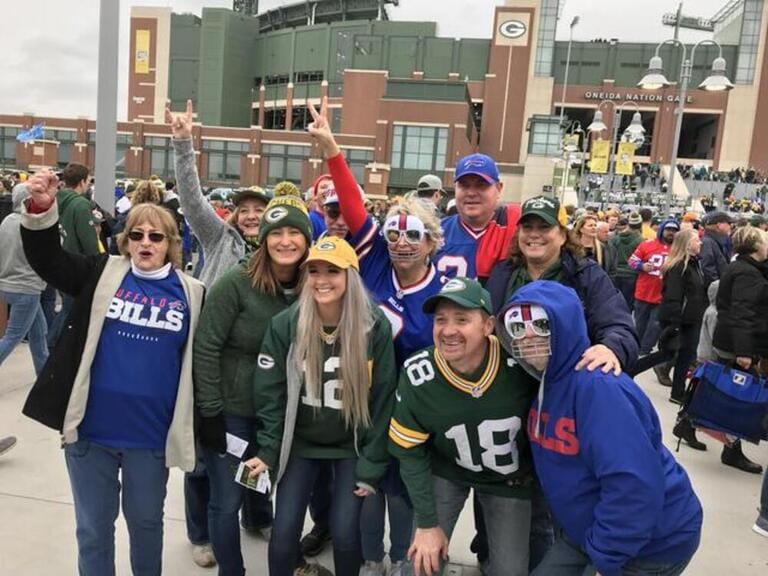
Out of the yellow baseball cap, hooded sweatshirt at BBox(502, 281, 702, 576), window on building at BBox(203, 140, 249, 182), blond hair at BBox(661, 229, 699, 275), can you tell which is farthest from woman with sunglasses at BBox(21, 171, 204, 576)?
window on building at BBox(203, 140, 249, 182)

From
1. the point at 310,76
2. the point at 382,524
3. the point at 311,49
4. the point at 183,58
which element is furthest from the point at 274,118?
the point at 382,524

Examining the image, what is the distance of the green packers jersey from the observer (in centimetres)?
250

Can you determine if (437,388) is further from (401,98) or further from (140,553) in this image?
(401,98)

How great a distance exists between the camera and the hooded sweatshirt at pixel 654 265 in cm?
852

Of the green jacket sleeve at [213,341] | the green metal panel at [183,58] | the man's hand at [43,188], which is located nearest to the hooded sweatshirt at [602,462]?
the green jacket sleeve at [213,341]

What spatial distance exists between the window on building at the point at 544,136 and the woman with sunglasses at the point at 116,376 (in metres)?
50.5

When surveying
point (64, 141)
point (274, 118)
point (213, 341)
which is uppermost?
point (274, 118)

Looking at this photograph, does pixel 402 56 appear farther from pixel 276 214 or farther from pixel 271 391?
pixel 271 391

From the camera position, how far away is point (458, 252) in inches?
134

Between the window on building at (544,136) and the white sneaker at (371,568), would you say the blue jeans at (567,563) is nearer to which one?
the white sneaker at (371,568)

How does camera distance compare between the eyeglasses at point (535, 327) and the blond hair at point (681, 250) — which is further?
the blond hair at point (681, 250)

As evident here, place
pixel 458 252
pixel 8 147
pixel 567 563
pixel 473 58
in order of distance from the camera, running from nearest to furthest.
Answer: pixel 567 563 < pixel 458 252 < pixel 8 147 < pixel 473 58

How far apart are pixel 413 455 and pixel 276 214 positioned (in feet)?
4.27

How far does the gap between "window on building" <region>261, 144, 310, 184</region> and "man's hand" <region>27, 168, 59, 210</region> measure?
52950 millimetres
